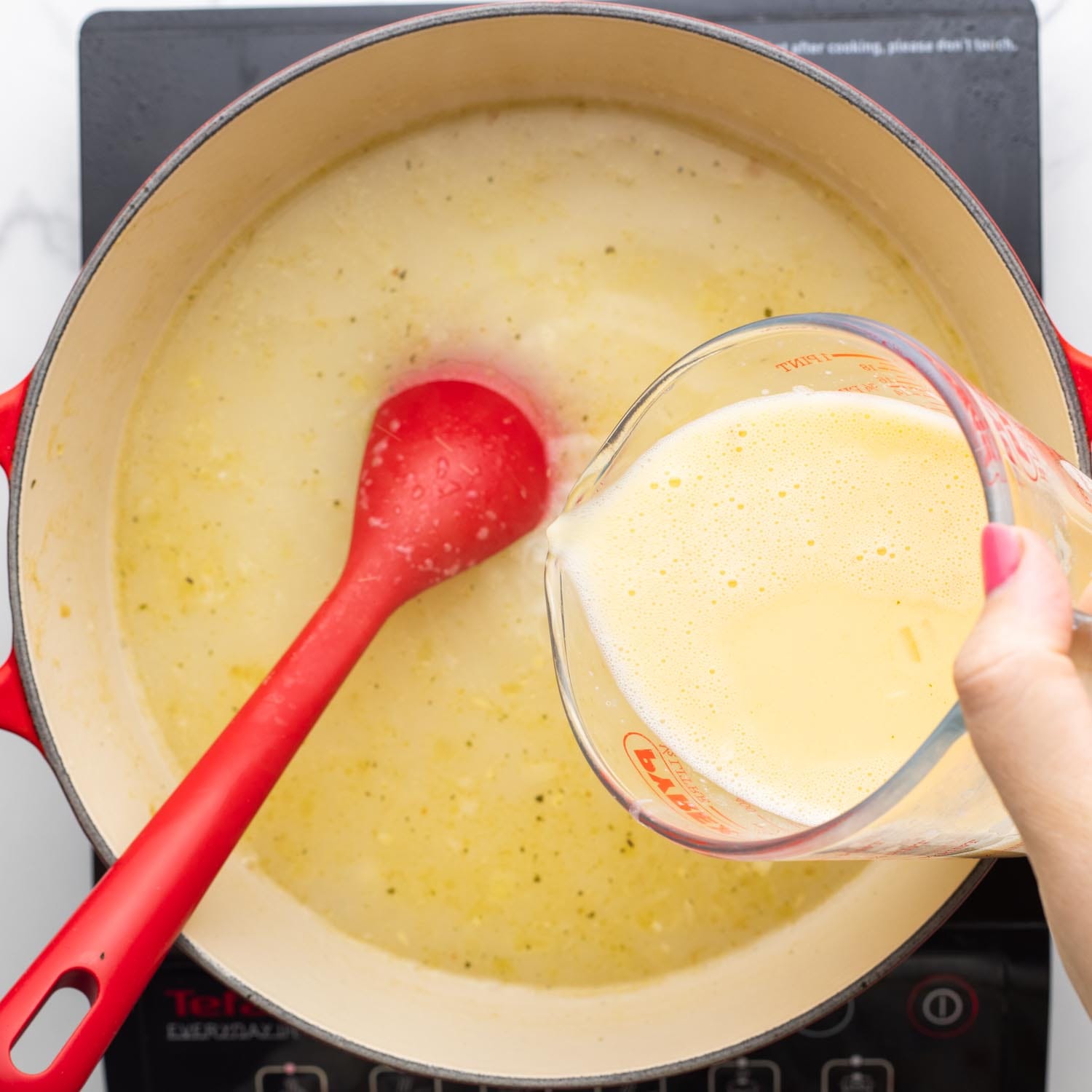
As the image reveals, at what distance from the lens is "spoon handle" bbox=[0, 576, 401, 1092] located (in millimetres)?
579

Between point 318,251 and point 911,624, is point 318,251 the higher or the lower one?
the higher one

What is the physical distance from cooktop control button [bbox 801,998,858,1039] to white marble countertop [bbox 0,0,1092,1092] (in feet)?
0.68

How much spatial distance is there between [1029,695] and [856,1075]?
0.58 meters

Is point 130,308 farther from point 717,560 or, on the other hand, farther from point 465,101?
point 717,560

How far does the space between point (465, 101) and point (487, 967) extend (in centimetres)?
73

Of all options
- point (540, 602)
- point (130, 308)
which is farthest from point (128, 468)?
point (540, 602)

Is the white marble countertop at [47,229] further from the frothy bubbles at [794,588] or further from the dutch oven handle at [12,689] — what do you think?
the frothy bubbles at [794,588]

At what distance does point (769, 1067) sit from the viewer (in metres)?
0.84

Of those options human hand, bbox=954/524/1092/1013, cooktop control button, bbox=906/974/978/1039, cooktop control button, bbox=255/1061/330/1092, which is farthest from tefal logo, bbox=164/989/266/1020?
human hand, bbox=954/524/1092/1013

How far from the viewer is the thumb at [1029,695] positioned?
397 mm

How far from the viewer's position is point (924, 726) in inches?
24.1

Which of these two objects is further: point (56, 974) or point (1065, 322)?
point (1065, 322)

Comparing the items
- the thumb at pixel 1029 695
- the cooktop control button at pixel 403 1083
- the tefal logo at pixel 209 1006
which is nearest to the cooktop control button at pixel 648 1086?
the cooktop control button at pixel 403 1083

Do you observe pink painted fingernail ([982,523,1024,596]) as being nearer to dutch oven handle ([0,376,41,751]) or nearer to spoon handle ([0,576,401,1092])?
spoon handle ([0,576,401,1092])
